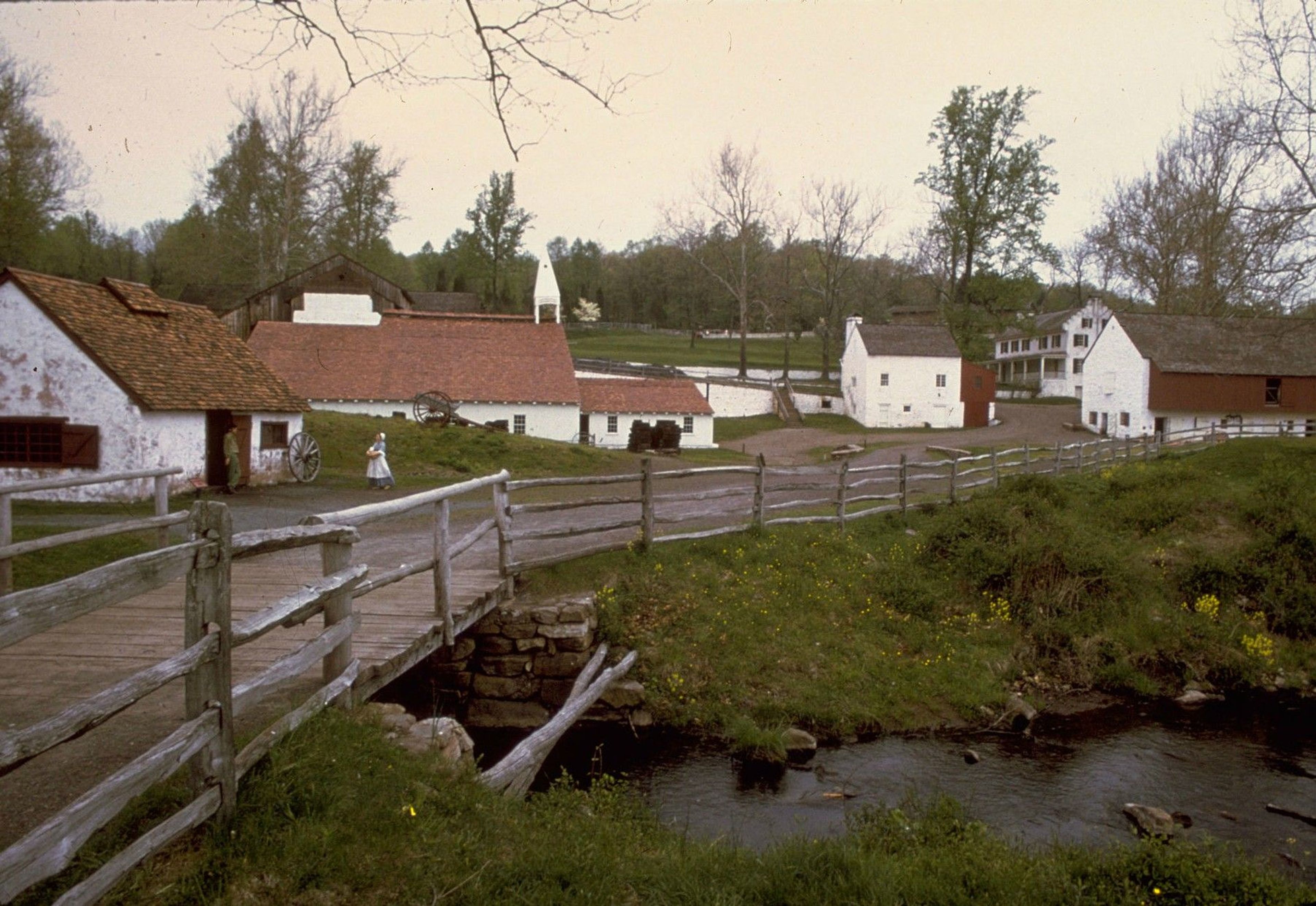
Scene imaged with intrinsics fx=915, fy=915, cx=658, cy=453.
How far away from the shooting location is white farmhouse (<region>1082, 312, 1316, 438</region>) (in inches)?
Answer: 1613

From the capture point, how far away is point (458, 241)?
3634 inches

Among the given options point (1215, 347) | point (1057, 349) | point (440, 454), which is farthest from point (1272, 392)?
point (440, 454)

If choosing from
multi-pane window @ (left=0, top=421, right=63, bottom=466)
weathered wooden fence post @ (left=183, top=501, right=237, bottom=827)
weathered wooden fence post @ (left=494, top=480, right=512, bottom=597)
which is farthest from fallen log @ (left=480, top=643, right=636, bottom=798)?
multi-pane window @ (left=0, top=421, right=63, bottom=466)

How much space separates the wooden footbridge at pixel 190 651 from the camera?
334 cm

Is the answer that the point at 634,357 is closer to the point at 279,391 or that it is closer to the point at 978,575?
the point at 279,391

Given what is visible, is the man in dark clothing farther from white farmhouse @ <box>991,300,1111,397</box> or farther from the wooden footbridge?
white farmhouse @ <box>991,300,1111,397</box>

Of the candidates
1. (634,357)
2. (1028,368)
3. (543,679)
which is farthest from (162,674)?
(1028,368)

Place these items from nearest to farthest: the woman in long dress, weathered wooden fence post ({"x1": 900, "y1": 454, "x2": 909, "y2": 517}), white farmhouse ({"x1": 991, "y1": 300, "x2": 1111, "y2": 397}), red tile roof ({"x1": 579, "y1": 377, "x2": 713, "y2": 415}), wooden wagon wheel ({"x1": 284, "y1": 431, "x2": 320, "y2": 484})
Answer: weathered wooden fence post ({"x1": 900, "y1": 454, "x2": 909, "y2": 517}) < the woman in long dress < wooden wagon wheel ({"x1": 284, "y1": 431, "x2": 320, "y2": 484}) < red tile roof ({"x1": 579, "y1": 377, "x2": 713, "y2": 415}) < white farmhouse ({"x1": 991, "y1": 300, "x2": 1111, "y2": 397})

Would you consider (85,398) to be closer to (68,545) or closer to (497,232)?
(68,545)

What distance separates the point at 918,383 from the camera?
168ft

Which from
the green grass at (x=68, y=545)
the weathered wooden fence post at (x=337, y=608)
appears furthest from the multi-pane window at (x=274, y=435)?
the weathered wooden fence post at (x=337, y=608)

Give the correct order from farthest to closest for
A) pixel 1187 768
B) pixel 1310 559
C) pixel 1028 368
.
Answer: pixel 1028 368 < pixel 1310 559 < pixel 1187 768

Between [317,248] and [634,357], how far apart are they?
30.3m

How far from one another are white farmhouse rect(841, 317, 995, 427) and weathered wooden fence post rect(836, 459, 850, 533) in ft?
121
